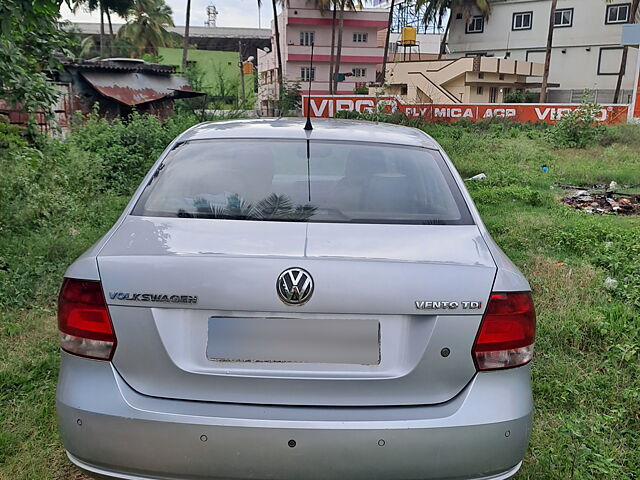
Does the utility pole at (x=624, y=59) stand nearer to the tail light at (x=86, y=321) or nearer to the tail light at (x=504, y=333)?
the tail light at (x=504, y=333)

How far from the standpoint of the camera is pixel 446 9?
1773 inches

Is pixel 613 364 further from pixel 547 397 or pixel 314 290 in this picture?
pixel 314 290

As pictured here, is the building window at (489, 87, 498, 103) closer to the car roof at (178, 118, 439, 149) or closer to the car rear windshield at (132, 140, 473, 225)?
the car roof at (178, 118, 439, 149)

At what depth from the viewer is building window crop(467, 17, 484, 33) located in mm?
43969

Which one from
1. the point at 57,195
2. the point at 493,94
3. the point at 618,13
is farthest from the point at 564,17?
the point at 57,195

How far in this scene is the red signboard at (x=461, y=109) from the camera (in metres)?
22.6

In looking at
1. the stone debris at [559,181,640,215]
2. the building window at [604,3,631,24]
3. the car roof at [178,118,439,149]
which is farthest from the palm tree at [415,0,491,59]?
the car roof at [178,118,439,149]

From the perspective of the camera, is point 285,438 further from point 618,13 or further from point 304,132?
point 618,13

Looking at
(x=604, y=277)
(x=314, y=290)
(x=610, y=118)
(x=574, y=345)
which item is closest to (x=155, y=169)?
(x=314, y=290)

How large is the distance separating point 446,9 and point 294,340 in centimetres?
4760

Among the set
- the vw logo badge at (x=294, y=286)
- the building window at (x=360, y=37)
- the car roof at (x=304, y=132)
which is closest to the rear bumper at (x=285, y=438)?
the vw logo badge at (x=294, y=286)

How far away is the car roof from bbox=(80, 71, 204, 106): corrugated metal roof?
15.4 meters

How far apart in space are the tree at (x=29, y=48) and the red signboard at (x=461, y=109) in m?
17.7

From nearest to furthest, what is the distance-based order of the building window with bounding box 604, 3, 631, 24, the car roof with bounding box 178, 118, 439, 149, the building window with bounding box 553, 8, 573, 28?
the car roof with bounding box 178, 118, 439, 149 → the building window with bounding box 604, 3, 631, 24 → the building window with bounding box 553, 8, 573, 28
